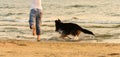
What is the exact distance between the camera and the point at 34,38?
13.7 meters

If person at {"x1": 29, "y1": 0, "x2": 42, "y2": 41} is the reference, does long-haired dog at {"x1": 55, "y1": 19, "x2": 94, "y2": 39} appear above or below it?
below

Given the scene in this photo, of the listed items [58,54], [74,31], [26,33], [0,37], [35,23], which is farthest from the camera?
[26,33]

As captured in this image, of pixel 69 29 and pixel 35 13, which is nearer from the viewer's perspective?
pixel 35 13

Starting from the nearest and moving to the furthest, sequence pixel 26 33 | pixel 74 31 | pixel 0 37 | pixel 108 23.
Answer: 1. pixel 74 31
2. pixel 0 37
3. pixel 26 33
4. pixel 108 23

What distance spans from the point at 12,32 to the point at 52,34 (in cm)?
175

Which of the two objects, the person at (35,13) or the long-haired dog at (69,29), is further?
the long-haired dog at (69,29)

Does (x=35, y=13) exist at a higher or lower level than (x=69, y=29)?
higher

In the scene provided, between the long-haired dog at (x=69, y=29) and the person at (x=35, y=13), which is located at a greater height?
the person at (x=35, y=13)

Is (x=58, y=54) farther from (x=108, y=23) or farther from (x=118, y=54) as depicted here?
(x=108, y=23)

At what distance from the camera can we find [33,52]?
9453 mm

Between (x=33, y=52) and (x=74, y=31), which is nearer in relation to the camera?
(x=33, y=52)

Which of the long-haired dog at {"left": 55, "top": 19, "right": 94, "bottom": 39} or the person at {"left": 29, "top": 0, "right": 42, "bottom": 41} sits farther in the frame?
the long-haired dog at {"left": 55, "top": 19, "right": 94, "bottom": 39}

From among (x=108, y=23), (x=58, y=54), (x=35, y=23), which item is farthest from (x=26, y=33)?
(x=58, y=54)

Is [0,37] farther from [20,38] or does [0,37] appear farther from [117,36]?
[117,36]
